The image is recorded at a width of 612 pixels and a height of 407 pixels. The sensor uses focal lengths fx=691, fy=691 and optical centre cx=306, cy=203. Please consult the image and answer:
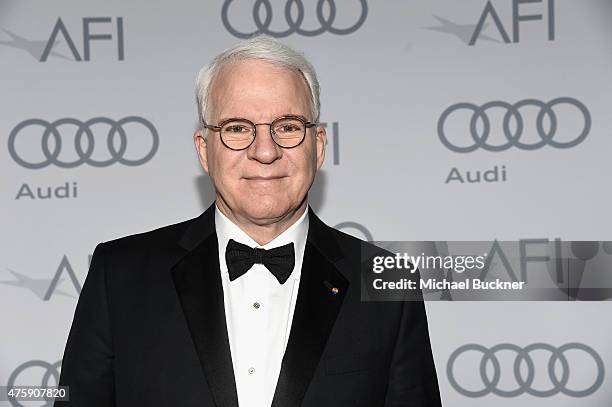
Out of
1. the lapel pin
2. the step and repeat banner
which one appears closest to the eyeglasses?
the lapel pin

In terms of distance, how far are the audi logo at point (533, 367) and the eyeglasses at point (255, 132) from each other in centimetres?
166

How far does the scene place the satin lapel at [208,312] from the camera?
5.99 feet

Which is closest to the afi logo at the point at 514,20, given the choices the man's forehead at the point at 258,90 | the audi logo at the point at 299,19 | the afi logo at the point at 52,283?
the audi logo at the point at 299,19

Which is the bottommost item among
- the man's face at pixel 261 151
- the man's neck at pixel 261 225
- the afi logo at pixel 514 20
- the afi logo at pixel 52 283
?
the afi logo at pixel 52 283

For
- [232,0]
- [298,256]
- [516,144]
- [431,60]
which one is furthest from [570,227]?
[232,0]

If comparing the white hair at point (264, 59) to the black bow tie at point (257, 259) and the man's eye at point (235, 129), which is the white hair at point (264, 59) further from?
the black bow tie at point (257, 259)

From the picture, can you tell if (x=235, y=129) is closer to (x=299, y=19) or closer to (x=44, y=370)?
(x=299, y=19)

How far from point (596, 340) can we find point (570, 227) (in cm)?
52

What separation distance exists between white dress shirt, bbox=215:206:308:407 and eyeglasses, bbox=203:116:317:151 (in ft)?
0.92

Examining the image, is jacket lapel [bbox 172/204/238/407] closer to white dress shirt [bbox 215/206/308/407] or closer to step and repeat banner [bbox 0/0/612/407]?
white dress shirt [bbox 215/206/308/407]

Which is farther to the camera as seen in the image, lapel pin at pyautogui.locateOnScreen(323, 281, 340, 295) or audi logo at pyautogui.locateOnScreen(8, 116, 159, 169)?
audi logo at pyautogui.locateOnScreen(8, 116, 159, 169)

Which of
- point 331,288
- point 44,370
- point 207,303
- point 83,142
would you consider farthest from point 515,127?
point 44,370

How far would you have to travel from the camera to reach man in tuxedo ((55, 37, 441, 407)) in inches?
73.9

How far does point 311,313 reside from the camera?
193cm
